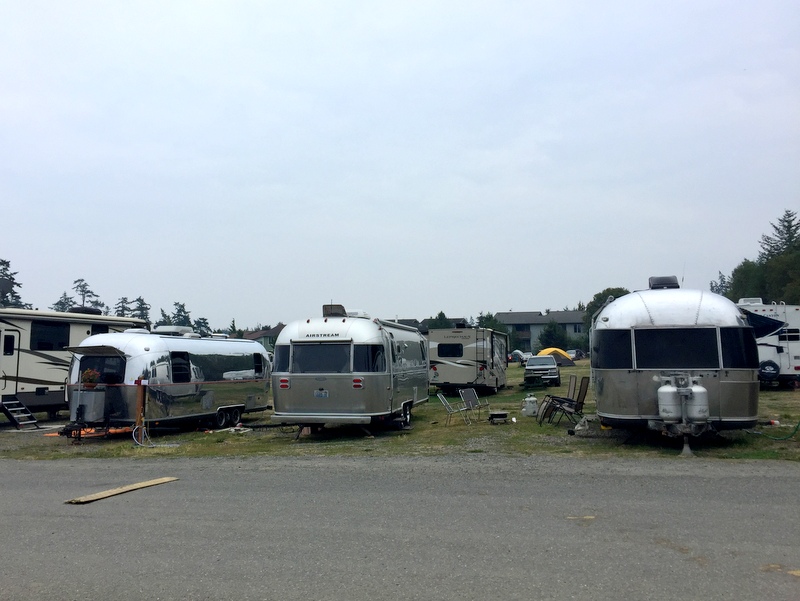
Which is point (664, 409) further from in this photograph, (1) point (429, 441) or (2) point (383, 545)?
(2) point (383, 545)

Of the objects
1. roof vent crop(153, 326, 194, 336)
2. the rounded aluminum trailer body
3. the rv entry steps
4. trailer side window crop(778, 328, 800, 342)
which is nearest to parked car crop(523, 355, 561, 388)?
trailer side window crop(778, 328, 800, 342)

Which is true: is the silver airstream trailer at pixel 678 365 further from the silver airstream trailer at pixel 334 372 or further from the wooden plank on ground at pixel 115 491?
the wooden plank on ground at pixel 115 491

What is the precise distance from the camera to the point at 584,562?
220 inches

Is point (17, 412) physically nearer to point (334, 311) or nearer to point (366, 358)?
point (334, 311)

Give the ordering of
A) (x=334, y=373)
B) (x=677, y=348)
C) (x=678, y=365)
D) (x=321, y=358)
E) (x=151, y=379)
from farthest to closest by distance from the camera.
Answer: (x=151, y=379), (x=321, y=358), (x=334, y=373), (x=677, y=348), (x=678, y=365)

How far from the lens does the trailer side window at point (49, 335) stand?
19.9 meters

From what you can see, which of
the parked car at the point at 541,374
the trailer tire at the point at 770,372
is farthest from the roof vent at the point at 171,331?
the trailer tire at the point at 770,372

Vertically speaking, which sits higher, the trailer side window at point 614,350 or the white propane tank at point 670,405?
the trailer side window at point 614,350

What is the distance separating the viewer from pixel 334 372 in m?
15.0

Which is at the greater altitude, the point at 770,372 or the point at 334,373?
the point at 334,373

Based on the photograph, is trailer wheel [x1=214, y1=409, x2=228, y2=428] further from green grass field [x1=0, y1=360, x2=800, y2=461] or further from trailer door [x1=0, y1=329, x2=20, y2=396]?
trailer door [x1=0, y1=329, x2=20, y2=396]

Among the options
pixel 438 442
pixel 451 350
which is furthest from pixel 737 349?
pixel 451 350

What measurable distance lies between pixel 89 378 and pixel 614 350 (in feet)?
38.2

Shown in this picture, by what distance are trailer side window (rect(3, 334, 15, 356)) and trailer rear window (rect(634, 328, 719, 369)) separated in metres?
16.5
